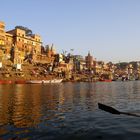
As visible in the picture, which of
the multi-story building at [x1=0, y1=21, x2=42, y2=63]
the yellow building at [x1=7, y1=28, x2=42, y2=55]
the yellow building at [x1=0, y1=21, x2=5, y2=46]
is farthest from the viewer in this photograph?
the yellow building at [x1=7, y1=28, x2=42, y2=55]

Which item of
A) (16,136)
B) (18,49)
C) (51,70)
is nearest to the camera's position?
(16,136)

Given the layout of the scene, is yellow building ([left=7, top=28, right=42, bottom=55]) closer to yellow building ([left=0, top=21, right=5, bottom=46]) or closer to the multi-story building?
the multi-story building

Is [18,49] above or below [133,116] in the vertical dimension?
above

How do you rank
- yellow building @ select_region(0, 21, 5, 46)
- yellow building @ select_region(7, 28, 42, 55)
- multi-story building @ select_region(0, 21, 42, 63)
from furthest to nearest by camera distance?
yellow building @ select_region(7, 28, 42, 55)
multi-story building @ select_region(0, 21, 42, 63)
yellow building @ select_region(0, 21, 5, 46)

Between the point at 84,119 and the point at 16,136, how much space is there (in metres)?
8.29

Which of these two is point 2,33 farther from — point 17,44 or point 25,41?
point 25,41

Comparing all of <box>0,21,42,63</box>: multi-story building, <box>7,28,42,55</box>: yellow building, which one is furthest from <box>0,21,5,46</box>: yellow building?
<box>7,28,42,55</box>: yellow building

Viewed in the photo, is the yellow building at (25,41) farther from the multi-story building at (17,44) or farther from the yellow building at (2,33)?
the yellow building at (2,33)

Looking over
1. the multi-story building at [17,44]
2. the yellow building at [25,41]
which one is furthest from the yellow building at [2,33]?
the yellow building at [25,41]

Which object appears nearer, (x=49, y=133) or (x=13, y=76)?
(x=49, y=133)

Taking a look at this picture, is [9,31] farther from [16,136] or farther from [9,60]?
[16,136]

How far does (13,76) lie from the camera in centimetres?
13700

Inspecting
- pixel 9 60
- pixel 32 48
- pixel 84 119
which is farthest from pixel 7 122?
pixel 32 48

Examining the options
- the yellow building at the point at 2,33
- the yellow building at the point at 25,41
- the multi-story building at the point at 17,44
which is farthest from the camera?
the yellow building at the point at 25,41
